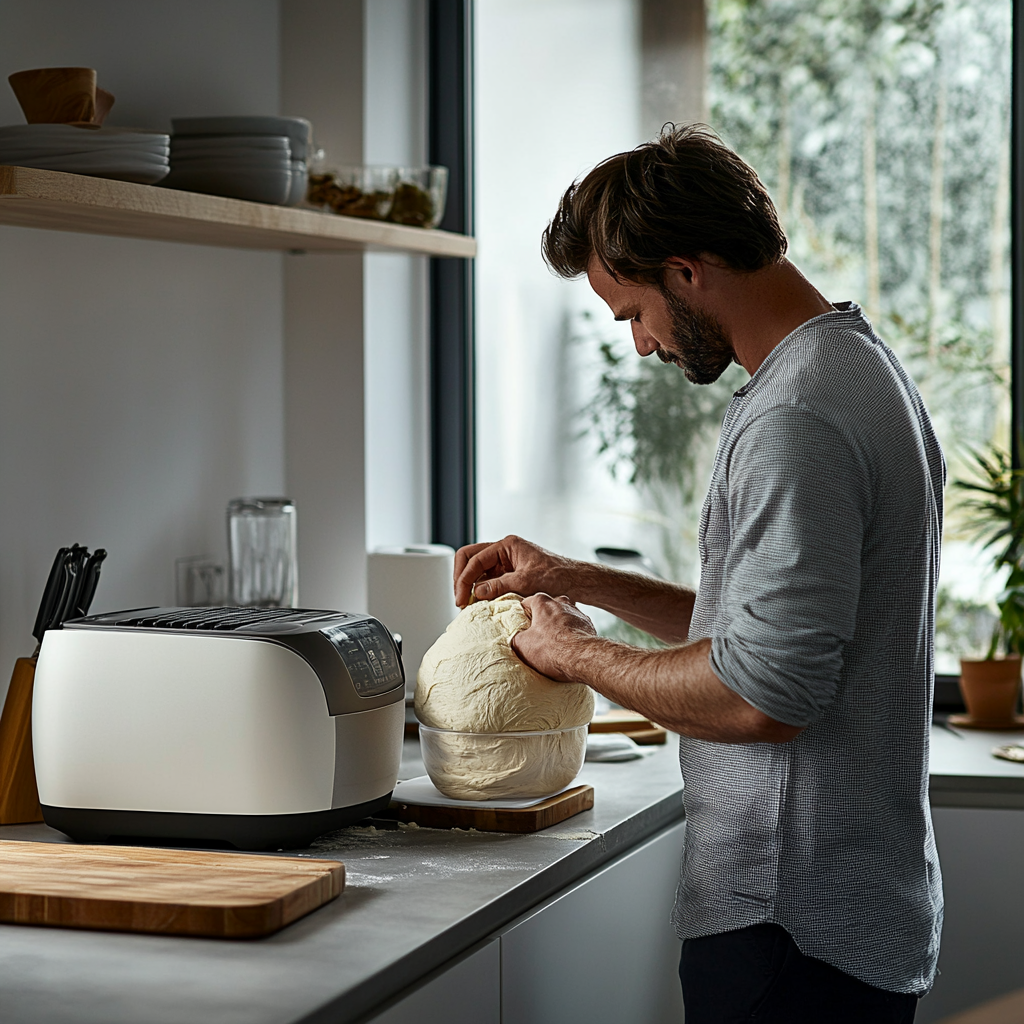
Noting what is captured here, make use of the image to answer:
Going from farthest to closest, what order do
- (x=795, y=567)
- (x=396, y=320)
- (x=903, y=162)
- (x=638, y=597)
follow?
(x=396, y=320) < (x=903, y=162) < (x=638, y=597) < (x=795, y=567)

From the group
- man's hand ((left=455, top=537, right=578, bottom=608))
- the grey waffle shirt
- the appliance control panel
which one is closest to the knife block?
the appliance control panel

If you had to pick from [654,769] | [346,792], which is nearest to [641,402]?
[654,769]

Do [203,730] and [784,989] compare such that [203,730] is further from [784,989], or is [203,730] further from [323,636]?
[784,989]

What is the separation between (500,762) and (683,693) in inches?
13.9

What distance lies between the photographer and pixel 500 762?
4.89 ft

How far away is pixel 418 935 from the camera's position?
1.16 m

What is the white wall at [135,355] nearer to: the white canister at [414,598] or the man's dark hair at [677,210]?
the white canister at [414,598]

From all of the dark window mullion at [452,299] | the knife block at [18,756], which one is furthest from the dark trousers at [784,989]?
the dark window mullion at [452,299]

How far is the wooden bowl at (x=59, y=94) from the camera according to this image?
1.59m

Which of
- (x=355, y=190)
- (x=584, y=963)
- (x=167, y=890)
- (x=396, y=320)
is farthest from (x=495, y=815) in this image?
(x=396, y=320)

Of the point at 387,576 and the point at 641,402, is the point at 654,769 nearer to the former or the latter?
the point at 387,576

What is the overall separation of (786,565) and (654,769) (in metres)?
0.78

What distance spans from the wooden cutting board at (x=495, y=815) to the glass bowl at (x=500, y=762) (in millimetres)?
20

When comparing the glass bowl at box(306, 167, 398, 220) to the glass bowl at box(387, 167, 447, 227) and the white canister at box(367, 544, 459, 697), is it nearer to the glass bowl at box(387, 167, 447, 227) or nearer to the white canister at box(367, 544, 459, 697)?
the glass bowl at box(387, 167, 447, 227)
